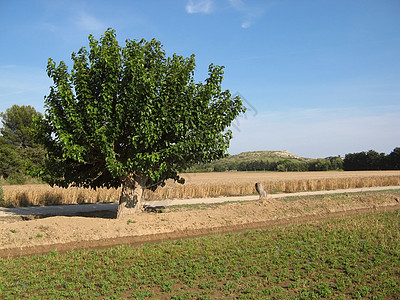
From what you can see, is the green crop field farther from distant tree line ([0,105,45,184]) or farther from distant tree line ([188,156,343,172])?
distant tree line ([188,156,343,172])

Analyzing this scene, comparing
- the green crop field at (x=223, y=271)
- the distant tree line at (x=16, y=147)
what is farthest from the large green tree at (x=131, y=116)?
the distant tree line at (x=16, y=147)

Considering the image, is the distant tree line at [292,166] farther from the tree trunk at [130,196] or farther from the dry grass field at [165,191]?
the tree trunk at [130,196]

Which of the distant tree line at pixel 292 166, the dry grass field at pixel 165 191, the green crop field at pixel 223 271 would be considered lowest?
the green crop field at pixel 223 271

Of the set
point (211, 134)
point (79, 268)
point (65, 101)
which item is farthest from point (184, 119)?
point (79, 268)

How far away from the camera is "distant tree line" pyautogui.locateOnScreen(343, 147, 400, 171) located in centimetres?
8075

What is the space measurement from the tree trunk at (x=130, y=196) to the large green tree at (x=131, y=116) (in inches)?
1.6

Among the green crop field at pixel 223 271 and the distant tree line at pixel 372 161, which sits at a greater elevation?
the distant tree line at pixel 372 161

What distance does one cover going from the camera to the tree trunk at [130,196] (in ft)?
45.5

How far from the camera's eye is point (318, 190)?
33250 mm

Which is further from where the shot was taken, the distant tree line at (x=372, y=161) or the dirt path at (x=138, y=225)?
the distant tree line at (x=372, y=161)

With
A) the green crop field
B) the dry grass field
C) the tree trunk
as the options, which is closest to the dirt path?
the tree trunk

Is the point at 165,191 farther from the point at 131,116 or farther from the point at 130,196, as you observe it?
the point at 131,116

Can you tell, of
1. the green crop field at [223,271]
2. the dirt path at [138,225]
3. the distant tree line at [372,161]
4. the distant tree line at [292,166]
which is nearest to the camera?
the green crop field at [223,271]

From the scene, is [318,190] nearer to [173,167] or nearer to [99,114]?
[173,167]
